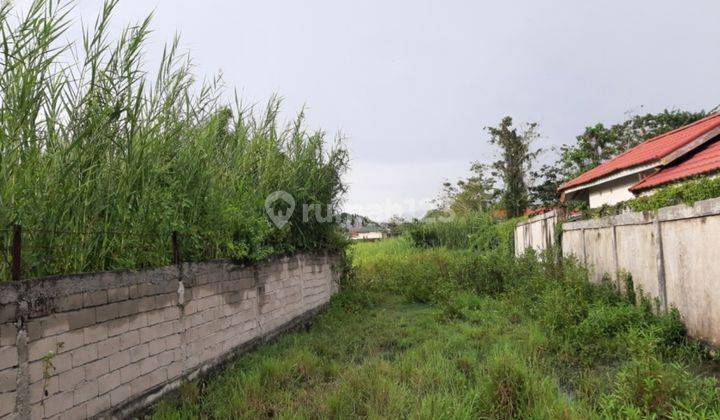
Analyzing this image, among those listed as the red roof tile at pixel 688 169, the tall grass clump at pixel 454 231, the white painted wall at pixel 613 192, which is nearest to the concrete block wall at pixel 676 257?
the red roof tile at pixel 688 169

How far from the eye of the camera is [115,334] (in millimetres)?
3191

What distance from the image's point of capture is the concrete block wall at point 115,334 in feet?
8.13

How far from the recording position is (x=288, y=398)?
142 inches

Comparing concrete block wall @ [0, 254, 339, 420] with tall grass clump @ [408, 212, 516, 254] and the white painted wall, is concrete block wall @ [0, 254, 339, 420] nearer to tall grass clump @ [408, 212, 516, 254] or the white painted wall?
the white painted wall

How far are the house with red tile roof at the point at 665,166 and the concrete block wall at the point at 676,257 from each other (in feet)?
7.40

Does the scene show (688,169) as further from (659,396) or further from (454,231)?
(454,231)

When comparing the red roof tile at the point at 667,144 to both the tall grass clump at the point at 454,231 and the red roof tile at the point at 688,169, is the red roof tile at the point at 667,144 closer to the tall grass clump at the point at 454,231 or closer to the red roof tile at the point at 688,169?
the red roof tile at the point at 688,169

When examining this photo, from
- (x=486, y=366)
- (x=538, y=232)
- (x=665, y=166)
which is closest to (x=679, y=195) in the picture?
(x=486, y=366)

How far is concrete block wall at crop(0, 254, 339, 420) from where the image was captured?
2479 millimetres

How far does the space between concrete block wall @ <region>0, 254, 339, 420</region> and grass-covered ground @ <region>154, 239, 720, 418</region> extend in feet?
0.97

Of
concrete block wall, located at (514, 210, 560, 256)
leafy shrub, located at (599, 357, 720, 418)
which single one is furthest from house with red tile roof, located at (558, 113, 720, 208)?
leafy shrub, located at (599, 357, 720, 418)

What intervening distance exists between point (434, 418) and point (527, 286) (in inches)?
206

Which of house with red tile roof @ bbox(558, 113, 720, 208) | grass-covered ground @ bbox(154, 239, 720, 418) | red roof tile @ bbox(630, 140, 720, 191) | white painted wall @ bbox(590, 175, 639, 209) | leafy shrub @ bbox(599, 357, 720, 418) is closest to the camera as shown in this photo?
leafy shrub @ bbox(599, 357, 720, 418)

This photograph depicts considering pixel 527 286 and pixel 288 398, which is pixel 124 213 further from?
pixel 527 286
